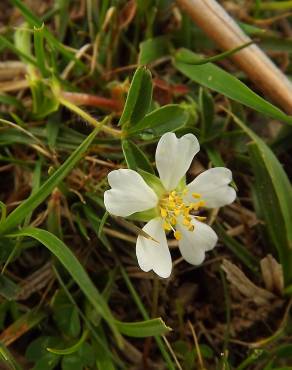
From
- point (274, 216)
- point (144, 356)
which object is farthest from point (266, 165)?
point (144, 356)

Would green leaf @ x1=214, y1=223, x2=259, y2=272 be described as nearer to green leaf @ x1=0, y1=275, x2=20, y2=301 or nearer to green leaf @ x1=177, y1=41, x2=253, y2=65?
green leaf @ x1=177, y1=41, x2=253, y2=65

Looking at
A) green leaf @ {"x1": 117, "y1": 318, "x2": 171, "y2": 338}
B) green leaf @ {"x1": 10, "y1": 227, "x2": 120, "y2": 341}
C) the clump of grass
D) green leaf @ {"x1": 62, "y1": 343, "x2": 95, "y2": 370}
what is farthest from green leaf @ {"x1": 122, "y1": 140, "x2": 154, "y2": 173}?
green leaf @ {"x1": 62, "y1": 343, "x2": 95, "y2": 370}

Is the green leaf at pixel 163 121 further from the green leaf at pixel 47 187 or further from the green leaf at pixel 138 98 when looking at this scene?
the green leaf at pixel 47 187

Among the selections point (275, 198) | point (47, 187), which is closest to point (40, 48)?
point (47, 187)

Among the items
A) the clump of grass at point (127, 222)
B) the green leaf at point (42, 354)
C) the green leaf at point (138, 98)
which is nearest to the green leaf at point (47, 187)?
the clump of grass at point (127, 222)

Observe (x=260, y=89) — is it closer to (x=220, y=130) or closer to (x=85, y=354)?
(x=220, y=130)

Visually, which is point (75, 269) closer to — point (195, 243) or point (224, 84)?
point (195, 243)

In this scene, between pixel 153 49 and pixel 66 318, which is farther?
pixel 153 49
